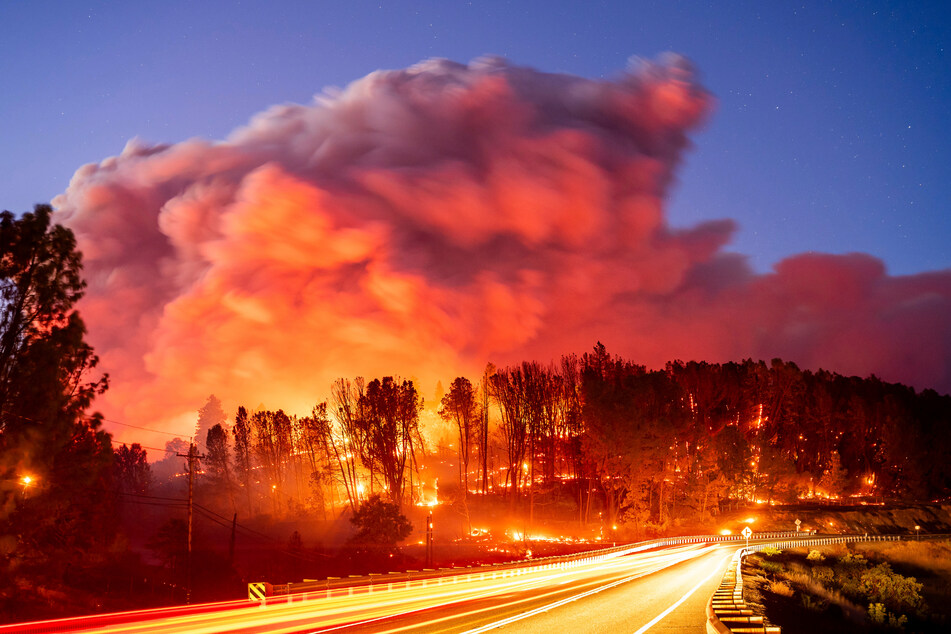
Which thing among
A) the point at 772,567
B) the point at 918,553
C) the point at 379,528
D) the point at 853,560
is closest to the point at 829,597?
the point at 772,567

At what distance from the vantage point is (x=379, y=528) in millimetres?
67438

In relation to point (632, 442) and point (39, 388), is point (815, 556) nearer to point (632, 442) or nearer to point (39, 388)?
point (632, 442)

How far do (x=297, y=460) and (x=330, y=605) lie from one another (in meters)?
113

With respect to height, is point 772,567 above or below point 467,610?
below

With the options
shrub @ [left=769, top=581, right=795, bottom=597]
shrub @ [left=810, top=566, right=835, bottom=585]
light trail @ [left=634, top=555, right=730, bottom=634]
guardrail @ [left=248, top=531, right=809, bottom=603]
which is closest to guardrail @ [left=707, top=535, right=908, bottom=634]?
light trail @ [left=634, top=555, right=730, bottom=634]

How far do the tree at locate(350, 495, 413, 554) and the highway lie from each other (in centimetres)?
2974

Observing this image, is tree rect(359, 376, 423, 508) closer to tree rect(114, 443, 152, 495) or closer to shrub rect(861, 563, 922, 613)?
shrub rect(861, 563, 922, 613)

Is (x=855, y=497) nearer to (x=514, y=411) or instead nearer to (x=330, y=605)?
(x=514, y=411)

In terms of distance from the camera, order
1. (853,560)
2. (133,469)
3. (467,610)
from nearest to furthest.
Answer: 1. (467,610)
2. (853,560)
3. (133,469)

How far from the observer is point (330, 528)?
3703 inches

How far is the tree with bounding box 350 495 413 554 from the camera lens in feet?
221

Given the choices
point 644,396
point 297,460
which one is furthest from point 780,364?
point 297,460

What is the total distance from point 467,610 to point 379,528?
44.6 meters

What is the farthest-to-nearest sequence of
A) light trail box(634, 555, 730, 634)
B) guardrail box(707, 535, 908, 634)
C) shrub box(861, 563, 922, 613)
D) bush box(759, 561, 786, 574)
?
shrub box(861, 563, 922, 613) < bush box(759, 561, 786, 574) < light trail box(634, 555, 730, 634) < guardrail box(707, 535, 908, 634)
